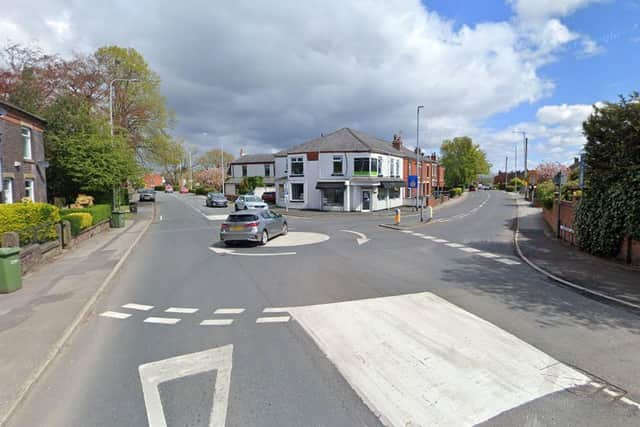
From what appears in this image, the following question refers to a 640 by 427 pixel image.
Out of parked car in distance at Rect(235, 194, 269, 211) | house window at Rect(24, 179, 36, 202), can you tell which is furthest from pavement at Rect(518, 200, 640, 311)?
house window at Rect(24, 179, 36, 202)

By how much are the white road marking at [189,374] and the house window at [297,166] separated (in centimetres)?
3130

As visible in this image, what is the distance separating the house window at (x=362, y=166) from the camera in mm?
33688

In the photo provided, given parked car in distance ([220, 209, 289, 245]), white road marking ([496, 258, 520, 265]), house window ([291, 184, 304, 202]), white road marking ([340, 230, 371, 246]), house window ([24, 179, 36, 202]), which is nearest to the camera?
white road marking ([496, 258, 520, 265])

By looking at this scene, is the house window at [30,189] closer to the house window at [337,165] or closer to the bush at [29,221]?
the bush at [29,221]

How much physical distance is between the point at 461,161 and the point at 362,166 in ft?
149

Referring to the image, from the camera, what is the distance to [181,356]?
493cm

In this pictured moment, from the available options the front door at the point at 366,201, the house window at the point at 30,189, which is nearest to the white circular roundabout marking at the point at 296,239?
the house window at the point at 30,189

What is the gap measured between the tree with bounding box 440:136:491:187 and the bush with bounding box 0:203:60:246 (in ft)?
232

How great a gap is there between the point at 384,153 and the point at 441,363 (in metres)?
32.6

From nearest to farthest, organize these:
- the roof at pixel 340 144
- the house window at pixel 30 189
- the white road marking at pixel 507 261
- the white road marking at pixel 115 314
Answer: the white road marking at pixel 115 314 → the white road marking at pixel 507 261 → the house window at pixel 30 189 → the roof at pixel 340 144

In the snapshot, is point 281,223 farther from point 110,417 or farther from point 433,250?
point 110,417

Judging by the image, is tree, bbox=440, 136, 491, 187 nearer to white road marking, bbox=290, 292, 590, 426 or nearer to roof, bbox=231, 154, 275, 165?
roof, bbox=231, 154, 275, 165

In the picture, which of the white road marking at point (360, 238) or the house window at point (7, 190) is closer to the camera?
the white road marking at point (360, 238)

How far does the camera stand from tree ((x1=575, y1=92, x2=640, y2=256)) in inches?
392
